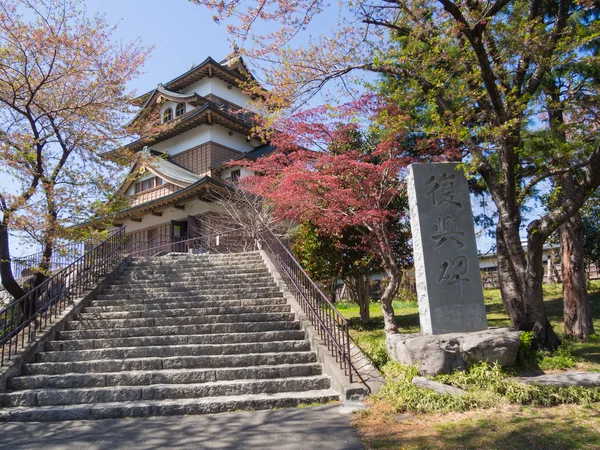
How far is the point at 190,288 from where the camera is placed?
10391 mm

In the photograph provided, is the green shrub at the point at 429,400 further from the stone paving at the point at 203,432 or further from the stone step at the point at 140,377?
the stone step at the point at 140,377

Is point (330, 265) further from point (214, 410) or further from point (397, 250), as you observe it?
point (214, 410)

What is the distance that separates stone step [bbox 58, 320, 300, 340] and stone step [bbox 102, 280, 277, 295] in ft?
6.75

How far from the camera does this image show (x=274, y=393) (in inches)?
247

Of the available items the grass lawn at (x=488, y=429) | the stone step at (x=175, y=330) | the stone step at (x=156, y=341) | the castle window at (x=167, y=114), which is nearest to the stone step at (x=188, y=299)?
the stone step at (x=175, y=330)

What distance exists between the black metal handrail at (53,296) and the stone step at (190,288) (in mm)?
710

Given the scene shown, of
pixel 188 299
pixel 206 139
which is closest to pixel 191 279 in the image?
pixel 188 299

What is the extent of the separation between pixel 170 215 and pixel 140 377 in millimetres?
16127

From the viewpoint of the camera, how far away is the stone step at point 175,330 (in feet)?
26.3

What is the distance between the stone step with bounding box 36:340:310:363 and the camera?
23.9 ft

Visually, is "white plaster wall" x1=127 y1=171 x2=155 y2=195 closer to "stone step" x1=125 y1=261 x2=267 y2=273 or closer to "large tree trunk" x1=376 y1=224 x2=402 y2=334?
"stone step" x1=125 y1=261 x2=267 y2=273

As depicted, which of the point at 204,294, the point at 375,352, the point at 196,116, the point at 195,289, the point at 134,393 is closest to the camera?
the point at 134,393

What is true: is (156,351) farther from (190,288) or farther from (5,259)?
(5,259)

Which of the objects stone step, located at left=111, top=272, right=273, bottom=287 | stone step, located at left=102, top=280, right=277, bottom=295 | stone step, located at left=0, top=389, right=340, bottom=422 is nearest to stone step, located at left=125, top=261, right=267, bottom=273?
stone step, located at left=111, top=272, right=273, bottom=287
